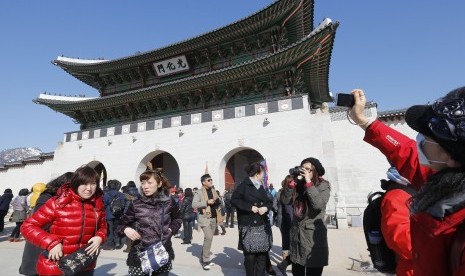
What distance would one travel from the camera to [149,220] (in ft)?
9.19

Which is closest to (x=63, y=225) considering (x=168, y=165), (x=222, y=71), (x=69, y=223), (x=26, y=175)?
(x=69, y=223)

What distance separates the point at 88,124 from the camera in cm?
1923

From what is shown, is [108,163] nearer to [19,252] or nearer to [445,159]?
[19,252]

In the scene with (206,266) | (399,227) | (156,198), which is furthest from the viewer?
(206,266)

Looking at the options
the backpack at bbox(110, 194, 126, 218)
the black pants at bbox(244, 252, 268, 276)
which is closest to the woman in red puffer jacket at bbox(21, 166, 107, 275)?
the black pants at bbox(244, 252, 268, 276)

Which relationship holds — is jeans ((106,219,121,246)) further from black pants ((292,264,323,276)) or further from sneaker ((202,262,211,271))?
black pants ((292,264,323,276))

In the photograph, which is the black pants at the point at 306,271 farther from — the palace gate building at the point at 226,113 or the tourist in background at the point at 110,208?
the palace gate building at the point at 226,113

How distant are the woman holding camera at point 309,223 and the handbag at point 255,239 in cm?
42

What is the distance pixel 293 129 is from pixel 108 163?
453 inches

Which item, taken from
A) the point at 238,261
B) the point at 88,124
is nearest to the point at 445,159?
the point at 238,261

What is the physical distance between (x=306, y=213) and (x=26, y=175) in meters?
23.1

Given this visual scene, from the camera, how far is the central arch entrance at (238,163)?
14828 millimetres

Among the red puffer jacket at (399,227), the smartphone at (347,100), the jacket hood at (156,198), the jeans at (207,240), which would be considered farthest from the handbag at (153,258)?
the jeans at (207,240)

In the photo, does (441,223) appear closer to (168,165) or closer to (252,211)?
(252,211)
